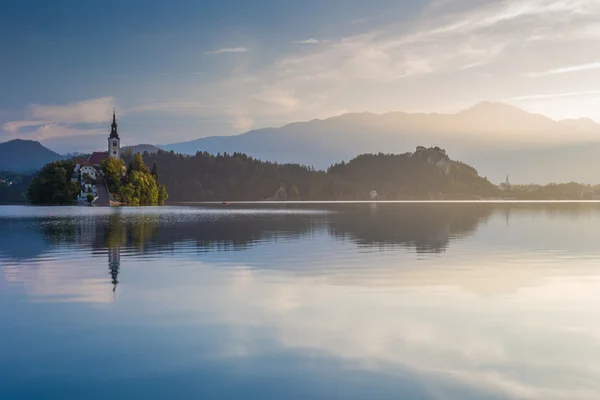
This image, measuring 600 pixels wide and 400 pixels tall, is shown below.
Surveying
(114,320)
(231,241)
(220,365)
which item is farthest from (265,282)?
(231,241)

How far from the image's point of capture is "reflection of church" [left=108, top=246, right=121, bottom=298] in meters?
24.2

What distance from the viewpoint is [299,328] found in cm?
1560

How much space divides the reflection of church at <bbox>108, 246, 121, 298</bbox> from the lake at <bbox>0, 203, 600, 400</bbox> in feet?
0.61

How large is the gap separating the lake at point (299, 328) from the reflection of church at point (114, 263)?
187mm

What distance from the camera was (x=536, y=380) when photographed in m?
11.4

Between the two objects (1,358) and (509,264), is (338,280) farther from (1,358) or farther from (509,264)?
(1,358)

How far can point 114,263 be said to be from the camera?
30672 mm

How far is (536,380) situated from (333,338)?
494cm

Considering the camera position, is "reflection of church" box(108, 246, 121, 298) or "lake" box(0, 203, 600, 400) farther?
"reflection of church" box(108, 246, 121, 298)

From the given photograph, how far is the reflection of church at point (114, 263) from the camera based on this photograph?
2423 centimetres

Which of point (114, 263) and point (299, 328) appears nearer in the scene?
point (299, 328)

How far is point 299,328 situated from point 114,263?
710 inches

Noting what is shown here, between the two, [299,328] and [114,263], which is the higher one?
[114,263]

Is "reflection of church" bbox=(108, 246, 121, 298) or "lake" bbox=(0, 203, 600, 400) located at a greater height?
"reflection of church" bbox=(108, 246, 121, 298)
